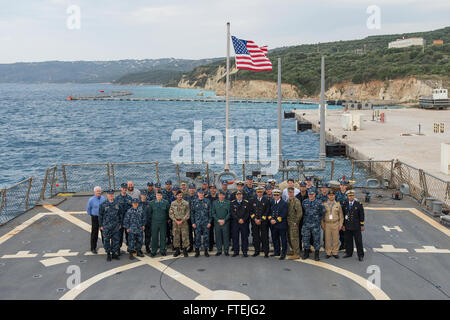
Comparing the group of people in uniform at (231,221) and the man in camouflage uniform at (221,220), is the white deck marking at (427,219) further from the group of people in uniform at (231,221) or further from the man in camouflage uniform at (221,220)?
the man in camouflage uniform at (221,220)

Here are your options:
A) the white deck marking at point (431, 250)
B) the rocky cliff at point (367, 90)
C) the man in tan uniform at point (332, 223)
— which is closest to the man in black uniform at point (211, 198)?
the man in tan uniform at point (332, 223)

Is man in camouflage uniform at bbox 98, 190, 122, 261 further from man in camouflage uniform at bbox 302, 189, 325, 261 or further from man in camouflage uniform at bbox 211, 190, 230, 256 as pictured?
man in camouflage uniform at bbox 302, 189, 325, 261

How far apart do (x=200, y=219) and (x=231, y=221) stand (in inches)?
33.8

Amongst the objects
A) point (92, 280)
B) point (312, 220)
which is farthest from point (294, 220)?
point (92, 280)

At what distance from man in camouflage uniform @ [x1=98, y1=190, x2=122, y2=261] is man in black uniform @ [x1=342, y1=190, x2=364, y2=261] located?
19.5 feet

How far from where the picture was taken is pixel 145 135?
65250 mm

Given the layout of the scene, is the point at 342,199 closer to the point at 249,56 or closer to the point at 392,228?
the point at 392,228

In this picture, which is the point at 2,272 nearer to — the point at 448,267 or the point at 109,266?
the point at 109,266

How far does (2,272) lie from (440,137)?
141 ft

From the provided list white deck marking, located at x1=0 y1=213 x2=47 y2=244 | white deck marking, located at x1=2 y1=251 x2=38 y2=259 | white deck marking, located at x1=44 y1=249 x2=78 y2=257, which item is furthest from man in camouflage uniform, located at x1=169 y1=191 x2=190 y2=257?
white deck marking, located at x1=0 y1=213 x2=47 y2=244

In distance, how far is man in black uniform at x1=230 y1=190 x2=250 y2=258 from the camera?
1111 centimetres

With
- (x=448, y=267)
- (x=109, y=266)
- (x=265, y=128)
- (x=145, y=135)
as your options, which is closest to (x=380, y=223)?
(x=448, y=267)

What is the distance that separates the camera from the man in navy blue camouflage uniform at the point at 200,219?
11102 mm
